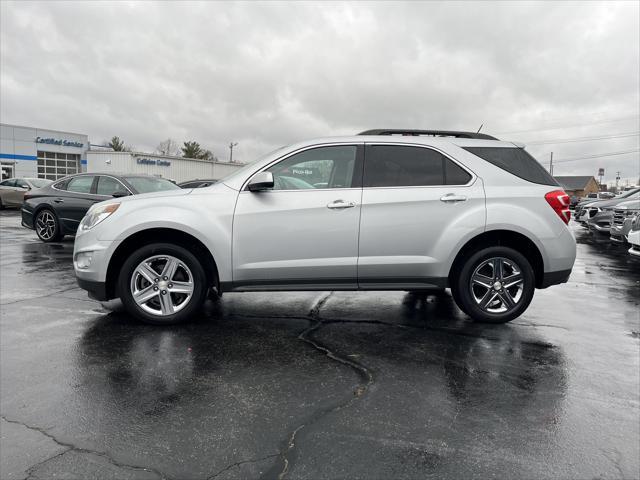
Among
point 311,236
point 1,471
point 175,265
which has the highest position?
point 311,236

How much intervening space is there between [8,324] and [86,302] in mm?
988

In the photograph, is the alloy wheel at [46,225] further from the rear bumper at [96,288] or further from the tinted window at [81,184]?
the rear bumper at [96,288]

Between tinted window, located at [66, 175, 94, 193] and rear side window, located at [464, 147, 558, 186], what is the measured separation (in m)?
8.94

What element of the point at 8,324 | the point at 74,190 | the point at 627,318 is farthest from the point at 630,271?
the point at 74,190

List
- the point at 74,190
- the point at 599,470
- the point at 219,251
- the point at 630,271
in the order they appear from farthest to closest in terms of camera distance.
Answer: the point at 74,190
the point at 630,271
the point at 219,251
the point at 599,470

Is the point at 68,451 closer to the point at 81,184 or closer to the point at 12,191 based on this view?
the point at 81,184

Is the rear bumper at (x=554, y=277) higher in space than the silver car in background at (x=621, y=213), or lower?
lower

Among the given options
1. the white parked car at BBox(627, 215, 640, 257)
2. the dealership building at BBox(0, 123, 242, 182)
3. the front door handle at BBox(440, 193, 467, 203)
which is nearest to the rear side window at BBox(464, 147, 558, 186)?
the front door handle at BBox(440, 193, 467, 203)

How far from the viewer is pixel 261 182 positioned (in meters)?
4.35

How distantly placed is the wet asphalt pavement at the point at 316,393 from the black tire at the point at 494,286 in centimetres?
17

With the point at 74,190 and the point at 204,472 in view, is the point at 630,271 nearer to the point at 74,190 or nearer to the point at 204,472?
the point at 204,472

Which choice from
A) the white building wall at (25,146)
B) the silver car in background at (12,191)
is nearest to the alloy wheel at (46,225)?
the silver car in background at (12,191)

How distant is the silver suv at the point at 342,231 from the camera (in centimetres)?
447

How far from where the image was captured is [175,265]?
15.0 feet
